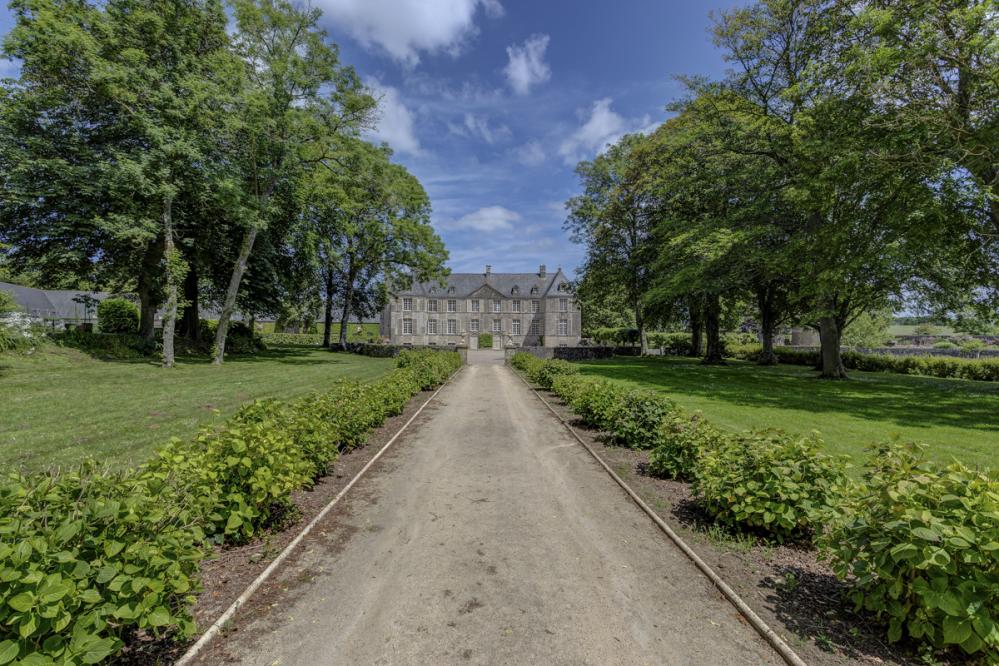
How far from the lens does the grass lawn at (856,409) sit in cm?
880

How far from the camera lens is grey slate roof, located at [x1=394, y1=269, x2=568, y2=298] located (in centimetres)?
6594

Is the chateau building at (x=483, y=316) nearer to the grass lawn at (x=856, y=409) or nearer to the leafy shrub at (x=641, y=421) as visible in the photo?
the grass lawn at (x=856, y=409)

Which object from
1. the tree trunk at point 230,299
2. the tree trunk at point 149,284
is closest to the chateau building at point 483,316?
the tree trunk at point 149,284

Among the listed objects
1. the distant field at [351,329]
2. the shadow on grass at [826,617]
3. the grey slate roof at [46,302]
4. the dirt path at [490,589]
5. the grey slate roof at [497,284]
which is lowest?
the dirt path at [490,589]

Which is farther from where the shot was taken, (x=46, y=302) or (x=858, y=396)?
(x=46, y=302)

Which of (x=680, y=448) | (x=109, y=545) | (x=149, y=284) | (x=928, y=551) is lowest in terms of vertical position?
(x=680, y=448)

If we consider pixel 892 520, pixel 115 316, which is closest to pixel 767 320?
pixel 892 520

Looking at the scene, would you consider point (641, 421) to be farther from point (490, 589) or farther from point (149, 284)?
point (149, 284)

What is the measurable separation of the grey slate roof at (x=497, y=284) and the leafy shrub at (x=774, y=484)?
61.8 meters

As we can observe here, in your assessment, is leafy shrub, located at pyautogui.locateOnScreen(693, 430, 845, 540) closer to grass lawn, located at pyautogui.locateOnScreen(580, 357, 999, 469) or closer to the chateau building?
grass lawn, located at pyautogui.locateOnScreen(580, 357, 999, 469)

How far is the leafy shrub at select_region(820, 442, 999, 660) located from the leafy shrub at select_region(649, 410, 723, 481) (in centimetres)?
295

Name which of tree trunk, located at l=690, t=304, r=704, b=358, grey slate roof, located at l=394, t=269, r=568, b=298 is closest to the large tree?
tree trunk, located at l=690, t=304, r=704, b=358

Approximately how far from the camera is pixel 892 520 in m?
3.00

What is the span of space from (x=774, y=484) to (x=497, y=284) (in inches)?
2543
